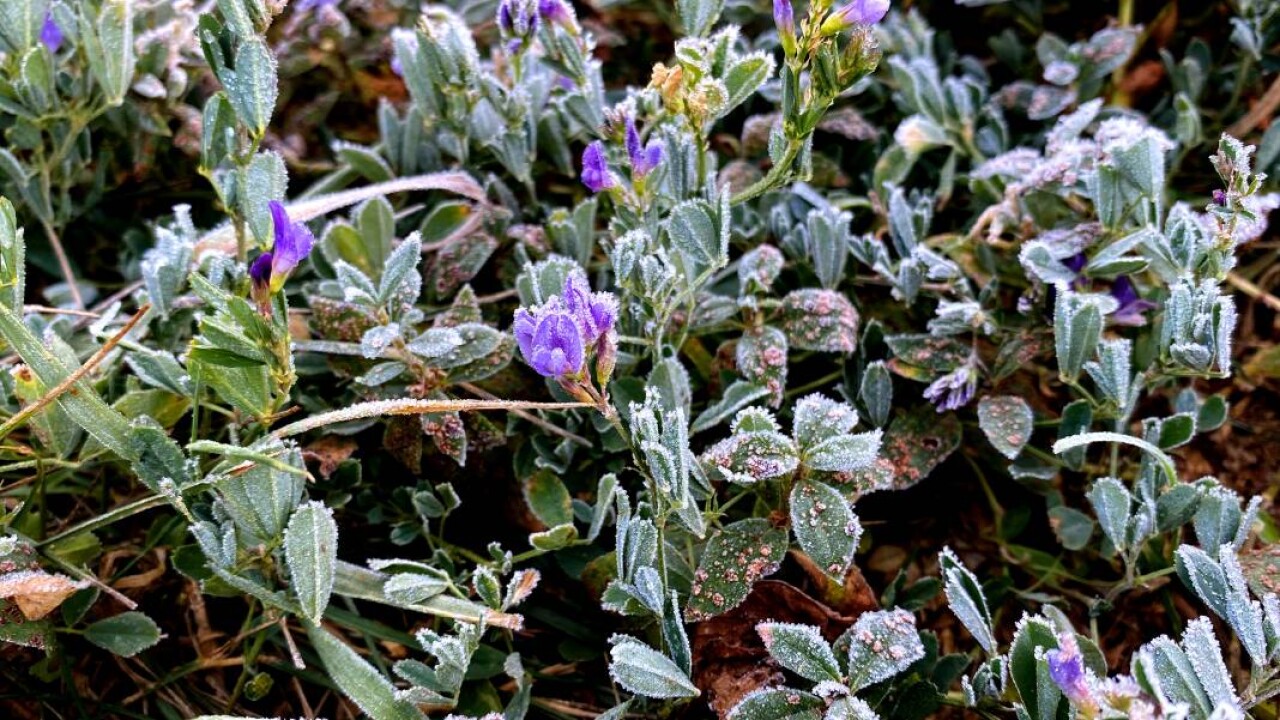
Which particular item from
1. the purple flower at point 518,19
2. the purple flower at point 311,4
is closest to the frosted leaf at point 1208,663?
the purple flower at point 518,19

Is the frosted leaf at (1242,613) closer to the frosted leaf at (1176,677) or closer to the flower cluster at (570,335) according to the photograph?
the frosted leaf at (1176,677)

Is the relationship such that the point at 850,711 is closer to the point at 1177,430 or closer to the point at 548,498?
the point at 548,498

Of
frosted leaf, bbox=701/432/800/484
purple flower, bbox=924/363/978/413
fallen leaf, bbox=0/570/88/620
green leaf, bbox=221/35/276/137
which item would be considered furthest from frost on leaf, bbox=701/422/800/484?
fallen leaf, bbox=0/570/88/620

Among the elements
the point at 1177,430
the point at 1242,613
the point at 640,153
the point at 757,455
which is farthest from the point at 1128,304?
the point at 640,153

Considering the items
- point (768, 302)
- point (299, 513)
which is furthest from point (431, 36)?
point (299, 513)

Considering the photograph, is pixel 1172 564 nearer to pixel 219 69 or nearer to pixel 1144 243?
pixel 1144 243

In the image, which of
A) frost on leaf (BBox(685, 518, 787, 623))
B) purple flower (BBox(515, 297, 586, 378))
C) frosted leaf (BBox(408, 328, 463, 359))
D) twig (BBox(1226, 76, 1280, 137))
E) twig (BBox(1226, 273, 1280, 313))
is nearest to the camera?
purple flower (BBox(515, 297, 586, 378))

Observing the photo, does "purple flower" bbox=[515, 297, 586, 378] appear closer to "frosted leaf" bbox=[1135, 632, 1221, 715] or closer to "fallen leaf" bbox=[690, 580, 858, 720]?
"fallen leaf" bbox=[690, 580, 858, 720]
